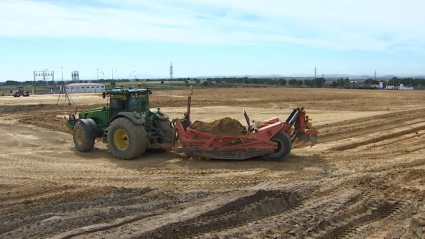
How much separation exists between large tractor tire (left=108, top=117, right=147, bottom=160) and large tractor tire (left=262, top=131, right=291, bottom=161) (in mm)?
2972

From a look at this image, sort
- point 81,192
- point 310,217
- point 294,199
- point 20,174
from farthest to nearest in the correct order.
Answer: point 20,174 → point 81,192 → point 294,199 → point 310,217

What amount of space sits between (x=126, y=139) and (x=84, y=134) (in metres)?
1.46

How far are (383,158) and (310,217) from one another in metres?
4.84

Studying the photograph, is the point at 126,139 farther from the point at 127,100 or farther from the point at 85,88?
the point at 85,88

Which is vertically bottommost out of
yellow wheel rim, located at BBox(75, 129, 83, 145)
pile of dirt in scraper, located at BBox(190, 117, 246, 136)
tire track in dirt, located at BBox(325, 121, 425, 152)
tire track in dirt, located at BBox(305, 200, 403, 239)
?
tire track in dirt, located at BBox(305, 200, 403, 239)

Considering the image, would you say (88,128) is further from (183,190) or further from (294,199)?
(294,199)

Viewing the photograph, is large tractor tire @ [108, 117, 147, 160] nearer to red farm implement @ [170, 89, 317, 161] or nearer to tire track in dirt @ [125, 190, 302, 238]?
red farm implement @ [170, 89, 317, 161]

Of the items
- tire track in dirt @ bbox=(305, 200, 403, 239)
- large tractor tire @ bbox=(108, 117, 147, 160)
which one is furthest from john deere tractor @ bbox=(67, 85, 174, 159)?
tire track in dirt @ bbox=(305, 200, 403, 239)

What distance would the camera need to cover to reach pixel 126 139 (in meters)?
10.8

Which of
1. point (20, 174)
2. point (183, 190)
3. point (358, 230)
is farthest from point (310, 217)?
point (20, 174)

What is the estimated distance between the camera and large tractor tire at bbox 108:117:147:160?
10.4 metres

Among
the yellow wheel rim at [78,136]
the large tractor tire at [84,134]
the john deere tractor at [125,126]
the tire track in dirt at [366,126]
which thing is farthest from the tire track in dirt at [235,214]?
the tire track in dirt at [366,126]

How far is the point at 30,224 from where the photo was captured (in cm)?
569

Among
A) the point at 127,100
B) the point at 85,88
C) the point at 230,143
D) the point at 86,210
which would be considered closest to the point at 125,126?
the point at 127,100
